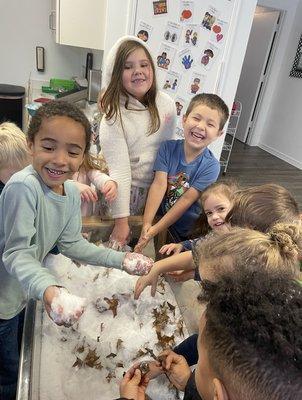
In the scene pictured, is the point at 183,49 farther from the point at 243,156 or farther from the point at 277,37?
the point at 277,37

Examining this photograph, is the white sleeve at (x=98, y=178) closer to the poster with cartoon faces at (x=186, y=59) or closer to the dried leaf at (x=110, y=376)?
the dried leaf at (x=110, y=376)

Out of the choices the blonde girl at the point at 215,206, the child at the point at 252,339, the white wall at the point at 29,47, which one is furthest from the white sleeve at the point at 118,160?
the white wall at the point at 29,47

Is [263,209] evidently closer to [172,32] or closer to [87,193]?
[87,193]

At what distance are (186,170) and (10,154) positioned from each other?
677 millimetres

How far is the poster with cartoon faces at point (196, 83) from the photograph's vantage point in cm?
255

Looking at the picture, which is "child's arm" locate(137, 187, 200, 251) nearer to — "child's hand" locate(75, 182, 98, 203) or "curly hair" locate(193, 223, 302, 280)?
"child's hand" locate(75, 182, 98, 203)

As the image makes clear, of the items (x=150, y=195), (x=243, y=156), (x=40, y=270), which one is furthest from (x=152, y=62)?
(x=243, y=156)

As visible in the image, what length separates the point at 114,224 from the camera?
49.0 inches

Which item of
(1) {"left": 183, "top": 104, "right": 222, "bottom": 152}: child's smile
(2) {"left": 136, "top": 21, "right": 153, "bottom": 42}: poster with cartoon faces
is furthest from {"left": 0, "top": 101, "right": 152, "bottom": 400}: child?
(2) {"left": 136, "top": 21, "right": 153, "bottom": 42}: poster with cartoon faces

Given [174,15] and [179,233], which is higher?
[174,15]

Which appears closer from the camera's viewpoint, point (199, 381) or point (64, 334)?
point (199, 381)

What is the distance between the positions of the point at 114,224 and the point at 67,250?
0.33 meters

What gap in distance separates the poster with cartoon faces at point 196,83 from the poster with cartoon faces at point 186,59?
A: 0.23ft

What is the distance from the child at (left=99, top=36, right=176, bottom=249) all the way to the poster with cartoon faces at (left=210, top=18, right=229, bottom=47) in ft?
4.64
